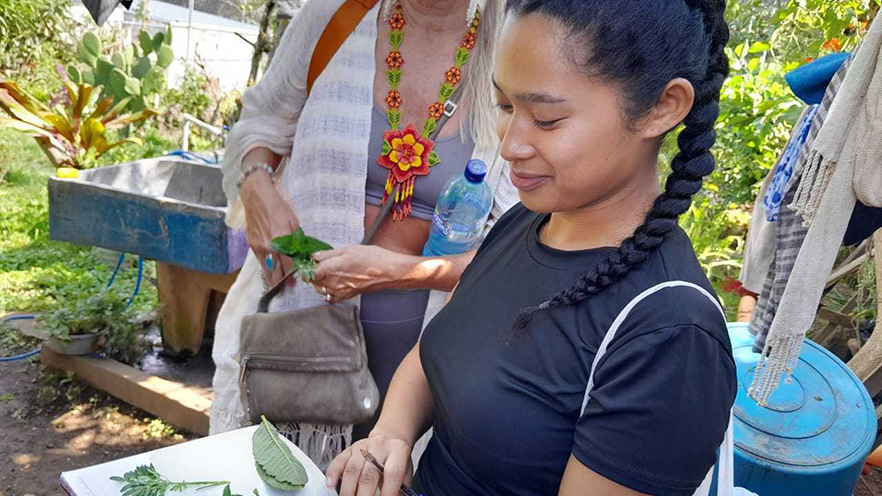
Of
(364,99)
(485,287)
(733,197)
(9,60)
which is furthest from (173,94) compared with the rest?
(485,287)

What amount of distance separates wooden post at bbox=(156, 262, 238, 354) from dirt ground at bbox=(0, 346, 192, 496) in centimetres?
48

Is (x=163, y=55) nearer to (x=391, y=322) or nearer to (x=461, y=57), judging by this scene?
(x=461, y=57)

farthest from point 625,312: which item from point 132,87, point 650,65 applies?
point 132,87

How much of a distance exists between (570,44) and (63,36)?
10793mm

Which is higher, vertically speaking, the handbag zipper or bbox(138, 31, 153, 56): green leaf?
bbox(138, 31, 153, 56): green leaf

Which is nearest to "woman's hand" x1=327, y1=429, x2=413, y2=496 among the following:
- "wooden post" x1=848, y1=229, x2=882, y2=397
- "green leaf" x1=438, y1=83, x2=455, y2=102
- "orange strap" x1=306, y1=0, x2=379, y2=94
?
"green leaf" x1=438, y1=83, x2=455, y2=102

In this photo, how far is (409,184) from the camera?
2133 millimetres

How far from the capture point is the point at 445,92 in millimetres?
2203

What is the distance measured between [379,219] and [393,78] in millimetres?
407

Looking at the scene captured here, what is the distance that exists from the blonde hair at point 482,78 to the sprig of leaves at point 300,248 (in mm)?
512

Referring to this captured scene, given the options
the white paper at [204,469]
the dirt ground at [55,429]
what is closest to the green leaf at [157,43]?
the dirt ground at [55,429]

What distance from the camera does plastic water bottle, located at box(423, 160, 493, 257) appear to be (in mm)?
2059

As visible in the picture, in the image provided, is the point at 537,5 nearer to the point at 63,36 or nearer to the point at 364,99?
the point at 364,99

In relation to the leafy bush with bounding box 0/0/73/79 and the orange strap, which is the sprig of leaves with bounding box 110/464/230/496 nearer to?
the orange strap
